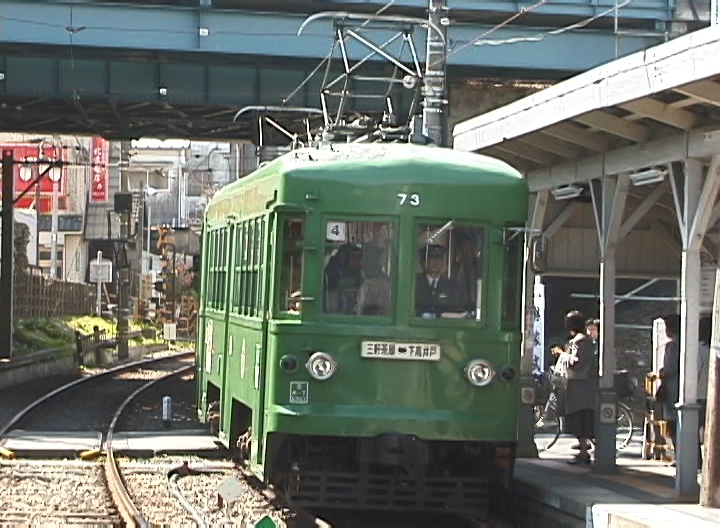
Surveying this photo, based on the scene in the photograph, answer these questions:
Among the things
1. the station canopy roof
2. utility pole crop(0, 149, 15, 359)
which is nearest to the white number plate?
the station canopy roof

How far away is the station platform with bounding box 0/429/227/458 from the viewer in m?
18.6

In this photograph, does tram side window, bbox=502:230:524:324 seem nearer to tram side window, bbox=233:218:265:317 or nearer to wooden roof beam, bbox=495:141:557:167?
tram side window, bbox=233:218:265:317

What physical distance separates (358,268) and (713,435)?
2768 mm

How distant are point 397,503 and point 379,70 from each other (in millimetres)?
17478

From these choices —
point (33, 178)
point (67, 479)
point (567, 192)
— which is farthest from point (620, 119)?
point (33, 178)

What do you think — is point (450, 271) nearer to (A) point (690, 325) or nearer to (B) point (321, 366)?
(B) point (321, 366)

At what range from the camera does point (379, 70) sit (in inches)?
1144

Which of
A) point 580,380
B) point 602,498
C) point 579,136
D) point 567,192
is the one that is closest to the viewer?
point 602,498

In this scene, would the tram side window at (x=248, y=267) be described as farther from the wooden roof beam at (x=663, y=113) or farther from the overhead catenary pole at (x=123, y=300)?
the overhead catenary pole at (x=123, y=300)

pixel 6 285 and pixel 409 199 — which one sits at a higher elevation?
pixel 409 199

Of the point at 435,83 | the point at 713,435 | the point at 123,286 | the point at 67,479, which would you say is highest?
the point at 435,83

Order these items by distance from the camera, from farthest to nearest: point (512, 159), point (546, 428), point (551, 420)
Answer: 1. point (546, 428)
2. point (551, 420)
3. point (512, 159)

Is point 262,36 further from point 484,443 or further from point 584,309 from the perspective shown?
point 484,443

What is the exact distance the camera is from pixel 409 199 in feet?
40.2
